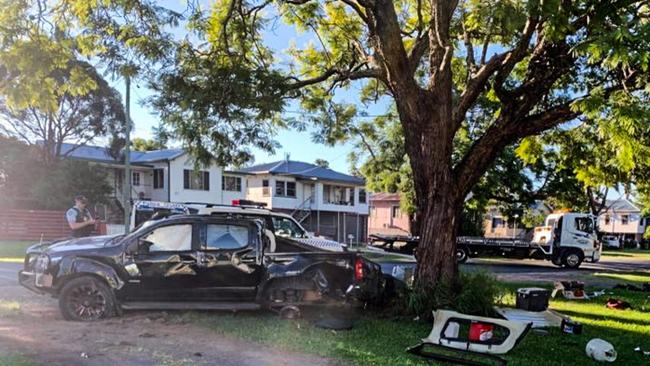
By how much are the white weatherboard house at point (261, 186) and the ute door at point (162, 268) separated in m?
23.5

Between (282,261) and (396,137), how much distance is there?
19.3m

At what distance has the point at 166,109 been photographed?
28.9 feet

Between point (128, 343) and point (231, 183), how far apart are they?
1357 inches

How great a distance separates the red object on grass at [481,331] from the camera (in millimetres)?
6375

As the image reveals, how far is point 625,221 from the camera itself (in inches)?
2859

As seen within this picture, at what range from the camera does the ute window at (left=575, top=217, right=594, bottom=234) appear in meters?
23.9

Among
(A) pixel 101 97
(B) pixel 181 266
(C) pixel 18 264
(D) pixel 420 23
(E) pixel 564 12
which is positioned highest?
(A) pixel 101 97

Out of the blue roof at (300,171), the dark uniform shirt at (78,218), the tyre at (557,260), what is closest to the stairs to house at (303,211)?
the blue roof at (300,171)

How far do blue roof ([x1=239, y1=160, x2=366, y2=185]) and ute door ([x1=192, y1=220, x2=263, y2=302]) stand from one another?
104 feet

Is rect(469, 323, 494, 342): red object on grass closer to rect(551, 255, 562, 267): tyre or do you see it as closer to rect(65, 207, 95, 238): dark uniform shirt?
rect(65, 207, 95, 238): dark uniform shirt

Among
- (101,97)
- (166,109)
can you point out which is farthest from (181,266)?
(101,97)

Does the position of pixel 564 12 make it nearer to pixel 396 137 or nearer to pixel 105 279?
pixel 105 279

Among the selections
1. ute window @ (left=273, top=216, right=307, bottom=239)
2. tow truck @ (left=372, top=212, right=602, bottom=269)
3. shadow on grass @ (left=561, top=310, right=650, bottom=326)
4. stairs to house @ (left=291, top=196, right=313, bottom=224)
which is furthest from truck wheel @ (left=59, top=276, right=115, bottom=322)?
stairs to house @ (left=291, top=196, right=313, bottom=224)

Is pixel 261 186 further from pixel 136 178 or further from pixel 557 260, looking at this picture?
pixel 557 260
